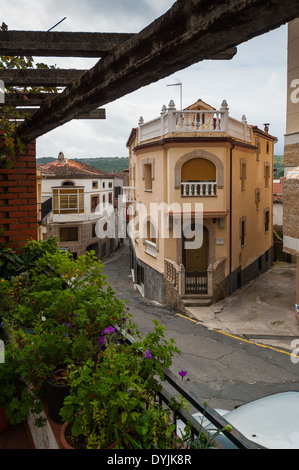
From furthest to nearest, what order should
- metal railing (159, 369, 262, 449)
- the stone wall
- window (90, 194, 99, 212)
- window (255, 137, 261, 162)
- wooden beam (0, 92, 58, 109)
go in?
window (90, 194, 99, 212)
window (255, 137, 261, 162)
the stone wall
wooden beam (0, 92, 58, 109)
metal railing (159, 369, 262, 449)

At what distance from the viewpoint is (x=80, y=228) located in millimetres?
36344

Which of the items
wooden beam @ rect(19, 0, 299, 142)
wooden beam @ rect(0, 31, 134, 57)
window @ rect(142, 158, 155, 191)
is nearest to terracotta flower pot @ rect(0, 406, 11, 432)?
wooden beam @ rect(19, 0, 299, 142)

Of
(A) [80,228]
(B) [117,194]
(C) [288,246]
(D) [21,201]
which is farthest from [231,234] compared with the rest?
(B) [117,194]

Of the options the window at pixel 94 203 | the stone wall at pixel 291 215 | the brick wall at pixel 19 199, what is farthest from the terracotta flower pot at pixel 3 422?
the window at pixel 94 203

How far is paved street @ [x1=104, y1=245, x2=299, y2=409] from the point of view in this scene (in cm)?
1025

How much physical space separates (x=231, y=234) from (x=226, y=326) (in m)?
5.74

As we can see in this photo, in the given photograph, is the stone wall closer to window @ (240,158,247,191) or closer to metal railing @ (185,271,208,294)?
metal railing @ (185,271,208,294)

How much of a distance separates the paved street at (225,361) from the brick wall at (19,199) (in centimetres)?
542

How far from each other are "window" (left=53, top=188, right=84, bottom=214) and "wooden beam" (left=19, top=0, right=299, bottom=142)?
33284 mm

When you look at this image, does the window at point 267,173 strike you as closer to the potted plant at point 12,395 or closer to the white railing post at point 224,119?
the white railing post at point 224,119

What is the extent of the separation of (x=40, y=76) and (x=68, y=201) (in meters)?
32.6

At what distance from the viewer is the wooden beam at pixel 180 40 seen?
1.38m

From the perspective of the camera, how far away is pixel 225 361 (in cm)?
1221

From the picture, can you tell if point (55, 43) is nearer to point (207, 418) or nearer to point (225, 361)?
point (207, 418)
